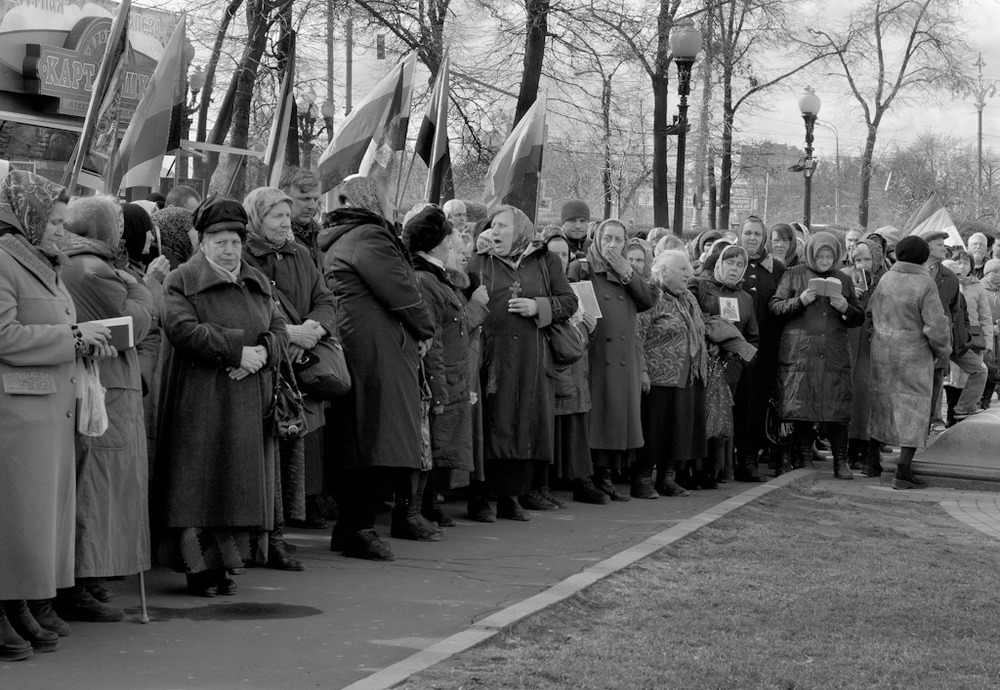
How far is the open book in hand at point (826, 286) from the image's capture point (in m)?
11.7

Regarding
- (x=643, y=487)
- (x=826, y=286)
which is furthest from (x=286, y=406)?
(x=826, y=286)

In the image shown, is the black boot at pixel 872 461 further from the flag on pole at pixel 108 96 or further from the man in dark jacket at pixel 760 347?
the flag on pole at pixel 108 96

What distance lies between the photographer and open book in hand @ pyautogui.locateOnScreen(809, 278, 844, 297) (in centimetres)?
1167

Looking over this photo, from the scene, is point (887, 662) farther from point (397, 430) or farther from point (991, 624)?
point (397, 430)

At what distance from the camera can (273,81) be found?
2141 cm

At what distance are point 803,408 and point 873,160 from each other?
33.0 metres

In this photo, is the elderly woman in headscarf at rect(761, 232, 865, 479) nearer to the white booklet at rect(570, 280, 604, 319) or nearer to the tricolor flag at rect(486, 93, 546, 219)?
the tricolor flag at rect(486, 93, 546, 219)

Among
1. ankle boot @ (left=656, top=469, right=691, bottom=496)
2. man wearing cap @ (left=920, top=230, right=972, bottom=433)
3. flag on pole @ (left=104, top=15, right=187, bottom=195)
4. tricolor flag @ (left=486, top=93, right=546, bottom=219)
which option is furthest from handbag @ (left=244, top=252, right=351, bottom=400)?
man wearing cap @ (left=920, top=230, right=972, bottom=433)

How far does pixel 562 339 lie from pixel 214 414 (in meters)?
3.49

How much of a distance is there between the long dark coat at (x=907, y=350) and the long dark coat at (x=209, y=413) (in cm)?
675

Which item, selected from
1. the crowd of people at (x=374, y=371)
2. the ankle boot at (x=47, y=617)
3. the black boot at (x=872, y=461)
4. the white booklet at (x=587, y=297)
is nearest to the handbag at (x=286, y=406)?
the crowd of people at (x=374, y=371)

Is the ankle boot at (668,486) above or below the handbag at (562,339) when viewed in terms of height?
below

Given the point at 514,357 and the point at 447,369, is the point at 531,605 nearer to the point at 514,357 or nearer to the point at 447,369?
the point at 447,369

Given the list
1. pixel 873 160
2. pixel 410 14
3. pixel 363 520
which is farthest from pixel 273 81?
pixel 873 160
